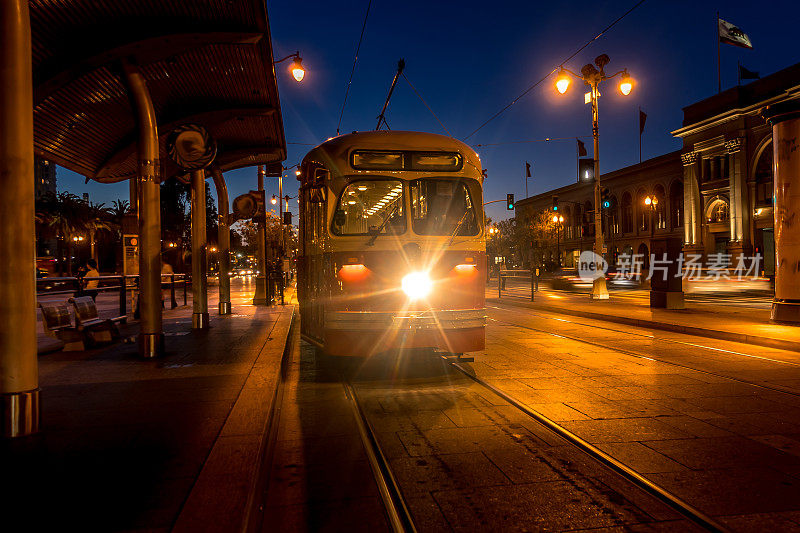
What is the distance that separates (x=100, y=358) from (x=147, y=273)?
1698mm

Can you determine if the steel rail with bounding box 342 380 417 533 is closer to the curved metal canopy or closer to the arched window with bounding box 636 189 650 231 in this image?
the curved metal canopy

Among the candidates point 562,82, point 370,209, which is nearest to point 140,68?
point 370,209

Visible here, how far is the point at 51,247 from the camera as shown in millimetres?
112062

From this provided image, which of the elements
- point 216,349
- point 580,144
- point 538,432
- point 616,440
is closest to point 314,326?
point 216,349

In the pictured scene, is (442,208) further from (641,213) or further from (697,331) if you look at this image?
(641,213)

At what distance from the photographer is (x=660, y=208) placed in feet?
188

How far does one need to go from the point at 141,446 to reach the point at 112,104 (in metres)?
8.00

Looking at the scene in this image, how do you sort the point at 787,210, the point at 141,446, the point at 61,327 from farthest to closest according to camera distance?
1. the point at 787,210
2. the point at 61,327
3. the point at 141,446

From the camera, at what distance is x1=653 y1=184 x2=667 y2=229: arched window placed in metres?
56.6

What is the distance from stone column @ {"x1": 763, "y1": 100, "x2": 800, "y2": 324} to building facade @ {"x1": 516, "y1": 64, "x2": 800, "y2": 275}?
60.1 ft

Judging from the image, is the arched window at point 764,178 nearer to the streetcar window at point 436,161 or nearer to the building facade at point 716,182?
the building facade at point 716,182

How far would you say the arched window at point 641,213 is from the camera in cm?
5973

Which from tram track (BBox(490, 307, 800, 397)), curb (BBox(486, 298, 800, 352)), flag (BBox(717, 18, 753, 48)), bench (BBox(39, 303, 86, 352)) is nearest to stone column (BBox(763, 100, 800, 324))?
curb (BBox(486, 298, 800, 352))

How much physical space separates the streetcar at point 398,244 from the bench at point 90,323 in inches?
191
